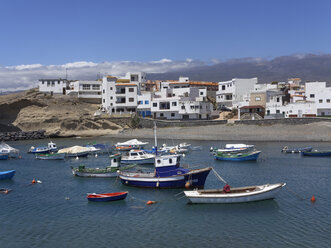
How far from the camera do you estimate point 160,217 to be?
29125mm

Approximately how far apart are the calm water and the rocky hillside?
52933mm

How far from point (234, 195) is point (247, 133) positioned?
50.0 m

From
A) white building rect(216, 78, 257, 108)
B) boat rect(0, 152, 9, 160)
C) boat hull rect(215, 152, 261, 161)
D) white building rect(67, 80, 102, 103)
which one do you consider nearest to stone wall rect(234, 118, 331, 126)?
white building rect(216, 78, 257, 108)

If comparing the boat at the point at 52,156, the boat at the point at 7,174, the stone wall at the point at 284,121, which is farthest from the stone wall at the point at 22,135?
the boat at the point at 7,174

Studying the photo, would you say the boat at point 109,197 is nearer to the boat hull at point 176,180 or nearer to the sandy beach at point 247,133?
the boat hull at point 176,180

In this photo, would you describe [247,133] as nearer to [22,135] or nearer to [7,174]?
[7,174]

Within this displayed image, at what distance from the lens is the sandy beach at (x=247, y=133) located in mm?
A: 74500

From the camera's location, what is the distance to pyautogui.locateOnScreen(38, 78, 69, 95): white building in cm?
11631

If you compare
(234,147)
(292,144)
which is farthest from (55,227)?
(292,144)

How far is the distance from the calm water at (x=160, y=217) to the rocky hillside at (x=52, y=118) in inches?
2084

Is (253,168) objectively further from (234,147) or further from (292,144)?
(292,144)

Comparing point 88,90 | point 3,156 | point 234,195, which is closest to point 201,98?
point 88,90

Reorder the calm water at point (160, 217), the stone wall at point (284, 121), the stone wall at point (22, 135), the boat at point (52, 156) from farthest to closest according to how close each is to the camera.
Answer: the stone wall at point (22, 135) → the stone wall at point (284, 121) → the boat at point (52, 156) → the calm water at point (160, 217)

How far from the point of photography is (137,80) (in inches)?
4771
